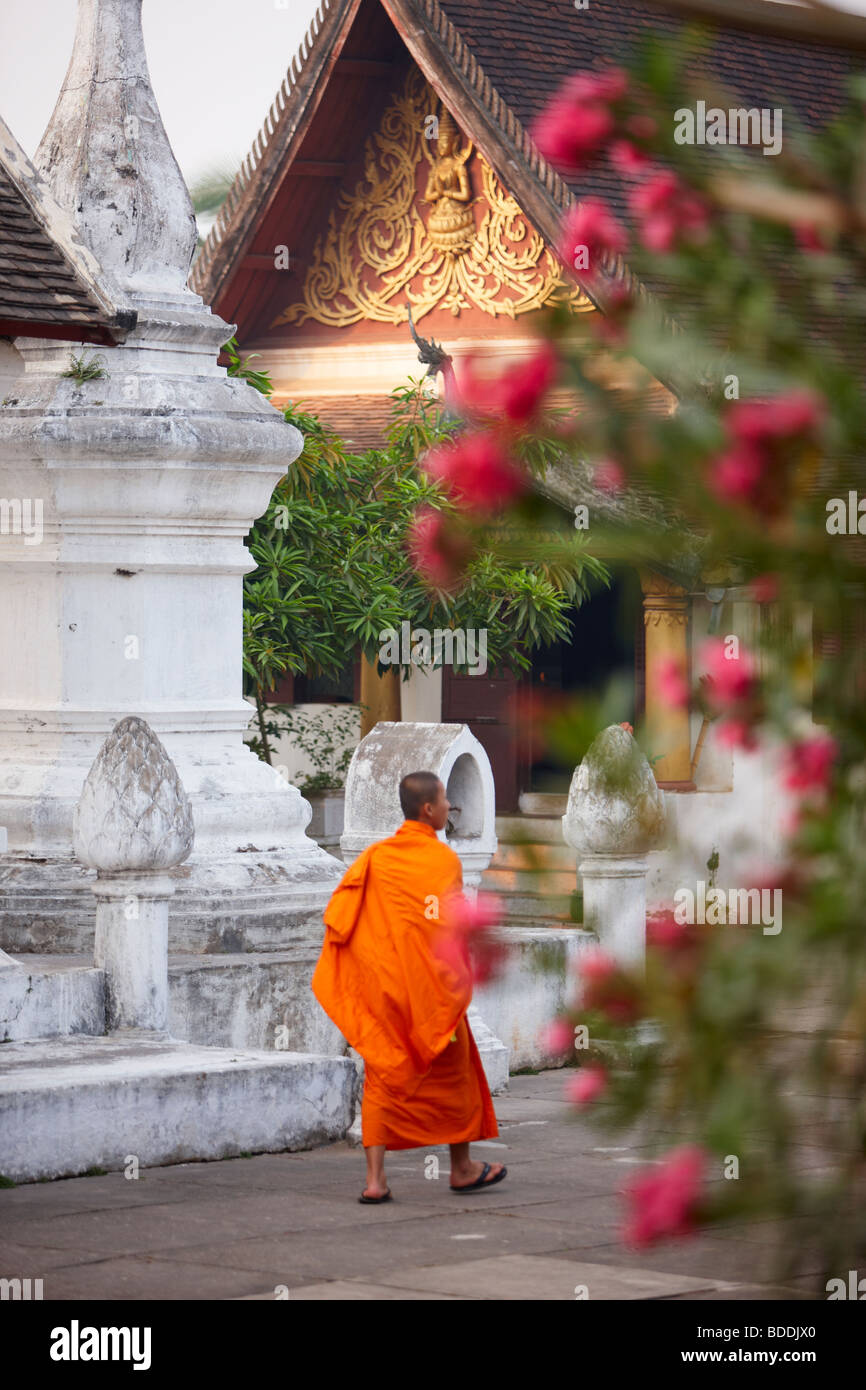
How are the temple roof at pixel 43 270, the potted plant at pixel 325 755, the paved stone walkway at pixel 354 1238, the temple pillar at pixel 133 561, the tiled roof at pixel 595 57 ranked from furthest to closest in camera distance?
the potted plant at pixel 325 755 < the tiled roof at pixel 595 57 < the temple pillar at pixel 133 561 < the temple roof at pixel 43 270 < the paved stone walkway at pixel 354 1238

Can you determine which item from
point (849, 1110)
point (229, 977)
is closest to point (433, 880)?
point (229, 977)

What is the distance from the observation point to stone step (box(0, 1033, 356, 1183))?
7281mm

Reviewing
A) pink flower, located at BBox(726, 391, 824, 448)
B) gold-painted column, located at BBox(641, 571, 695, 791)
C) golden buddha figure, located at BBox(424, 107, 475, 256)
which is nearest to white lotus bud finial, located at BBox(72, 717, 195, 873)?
pink flower, located at BBox(726, 391, 824, 448)

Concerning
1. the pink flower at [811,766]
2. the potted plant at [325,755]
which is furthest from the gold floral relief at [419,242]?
the pink flower at [811,766]

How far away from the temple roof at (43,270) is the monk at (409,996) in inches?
97.6

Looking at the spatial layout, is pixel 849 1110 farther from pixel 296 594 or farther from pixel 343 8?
pixel 343 8

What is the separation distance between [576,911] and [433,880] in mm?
5778

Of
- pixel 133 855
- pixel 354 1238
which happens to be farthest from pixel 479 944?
pixel 133 855

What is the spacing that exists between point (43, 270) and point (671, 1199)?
714 centimetres

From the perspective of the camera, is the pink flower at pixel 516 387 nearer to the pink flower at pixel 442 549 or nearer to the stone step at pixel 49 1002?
the pink flower at pixel 442 549

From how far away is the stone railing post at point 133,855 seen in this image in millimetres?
8125

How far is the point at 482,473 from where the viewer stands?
2430 millimetres

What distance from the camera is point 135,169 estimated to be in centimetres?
974

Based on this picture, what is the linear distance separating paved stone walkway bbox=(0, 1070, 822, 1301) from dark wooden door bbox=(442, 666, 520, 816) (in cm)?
939
